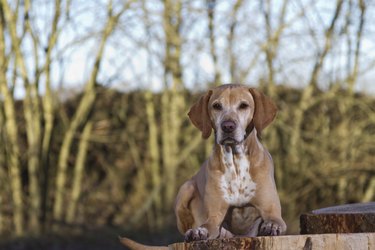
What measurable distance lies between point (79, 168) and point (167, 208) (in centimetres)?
142

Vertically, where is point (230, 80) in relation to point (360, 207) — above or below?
above

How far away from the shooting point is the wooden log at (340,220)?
16.9 feet

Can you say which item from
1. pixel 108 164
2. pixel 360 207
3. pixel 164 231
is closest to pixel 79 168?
pixel 108 164

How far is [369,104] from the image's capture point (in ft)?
43.2

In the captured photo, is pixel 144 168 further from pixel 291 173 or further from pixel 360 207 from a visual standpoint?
pixel 360 207

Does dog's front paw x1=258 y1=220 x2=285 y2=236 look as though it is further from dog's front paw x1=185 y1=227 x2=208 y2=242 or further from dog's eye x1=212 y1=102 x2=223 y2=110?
dog's eye x1=212 y1=102 x2=223 y2=110

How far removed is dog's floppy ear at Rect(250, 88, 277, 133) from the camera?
5000 mm

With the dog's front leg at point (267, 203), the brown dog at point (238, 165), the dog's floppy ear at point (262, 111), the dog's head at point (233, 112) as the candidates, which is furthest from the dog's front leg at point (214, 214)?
the dog's floppy ear at point (262, 111)

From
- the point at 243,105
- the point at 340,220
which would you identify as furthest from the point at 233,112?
the point at 340,220

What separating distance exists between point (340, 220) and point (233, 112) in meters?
0.93

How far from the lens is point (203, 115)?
5.11m

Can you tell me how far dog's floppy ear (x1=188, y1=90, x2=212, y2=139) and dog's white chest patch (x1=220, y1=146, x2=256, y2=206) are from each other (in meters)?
0.18

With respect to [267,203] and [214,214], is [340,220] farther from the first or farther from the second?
[214,214]

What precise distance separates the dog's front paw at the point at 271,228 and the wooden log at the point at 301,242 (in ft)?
0.57
